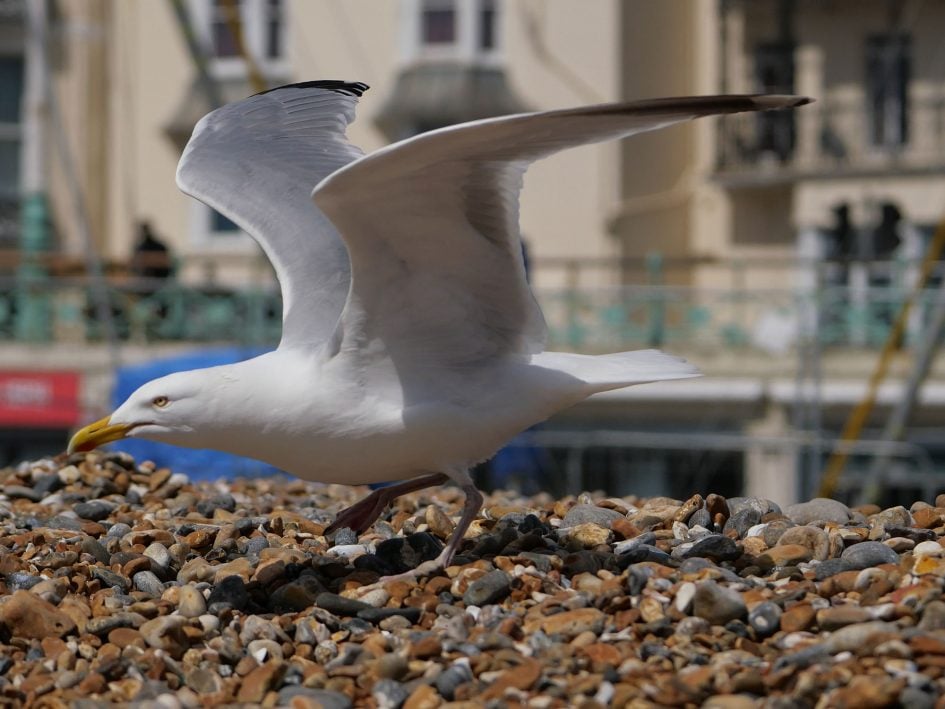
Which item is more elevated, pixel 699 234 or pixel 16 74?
pixel 16 74

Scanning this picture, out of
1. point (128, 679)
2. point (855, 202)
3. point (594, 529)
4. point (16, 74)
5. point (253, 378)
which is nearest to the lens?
point (128, 679)

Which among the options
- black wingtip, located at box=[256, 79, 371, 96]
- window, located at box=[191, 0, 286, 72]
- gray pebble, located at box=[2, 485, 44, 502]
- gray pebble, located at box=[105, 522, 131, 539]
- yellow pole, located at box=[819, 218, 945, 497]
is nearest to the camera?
gray pebble, located at box=[105, 522, 131, 539]

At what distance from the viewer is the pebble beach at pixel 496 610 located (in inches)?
147

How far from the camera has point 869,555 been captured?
4.57 meters

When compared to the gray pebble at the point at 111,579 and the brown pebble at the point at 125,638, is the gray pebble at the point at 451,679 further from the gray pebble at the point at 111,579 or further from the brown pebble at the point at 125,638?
the gray pebble at the point at 111,579

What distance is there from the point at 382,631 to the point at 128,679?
0.72 metres

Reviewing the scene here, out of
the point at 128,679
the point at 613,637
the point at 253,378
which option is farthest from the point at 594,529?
the point at 128,679

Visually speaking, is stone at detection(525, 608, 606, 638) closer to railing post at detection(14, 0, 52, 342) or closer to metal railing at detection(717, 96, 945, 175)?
metal railing at detection(717, 96, 945, 175)

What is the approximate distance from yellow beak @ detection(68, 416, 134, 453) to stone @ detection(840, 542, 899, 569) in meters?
2.24

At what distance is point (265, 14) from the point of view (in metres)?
22.0

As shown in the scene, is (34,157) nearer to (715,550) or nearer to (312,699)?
(715,550)

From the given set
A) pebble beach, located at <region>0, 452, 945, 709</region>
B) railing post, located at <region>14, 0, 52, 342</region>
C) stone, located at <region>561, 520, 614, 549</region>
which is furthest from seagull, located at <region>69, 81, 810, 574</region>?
railing post, located at <region>14, 0, 52, 342</region>

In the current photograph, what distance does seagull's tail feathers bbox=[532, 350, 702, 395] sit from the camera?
4.70 metres

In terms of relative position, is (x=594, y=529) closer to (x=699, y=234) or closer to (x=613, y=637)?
(x=613, y=637)
